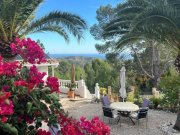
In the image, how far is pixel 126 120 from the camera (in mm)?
13875

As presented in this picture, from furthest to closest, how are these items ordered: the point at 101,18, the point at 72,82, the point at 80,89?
Answer: the point at 101,18
the point at 72,82
the point at 80,89

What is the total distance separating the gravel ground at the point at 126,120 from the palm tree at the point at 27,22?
13.8ft

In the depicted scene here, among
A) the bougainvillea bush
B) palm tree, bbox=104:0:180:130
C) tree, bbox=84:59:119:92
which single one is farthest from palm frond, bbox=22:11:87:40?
tree, bbox=84:59:119:92

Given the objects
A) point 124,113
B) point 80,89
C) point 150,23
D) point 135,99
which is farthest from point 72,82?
point 150,23

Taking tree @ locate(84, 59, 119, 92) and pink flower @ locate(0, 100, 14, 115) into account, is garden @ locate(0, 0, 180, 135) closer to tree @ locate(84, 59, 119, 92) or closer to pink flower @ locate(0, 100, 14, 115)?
pink flower @ locate(0, 100, 14, 115)

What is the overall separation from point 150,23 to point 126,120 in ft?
18.3

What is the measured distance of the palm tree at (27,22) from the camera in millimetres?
9933

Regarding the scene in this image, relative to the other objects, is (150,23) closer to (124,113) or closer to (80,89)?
(124,113)

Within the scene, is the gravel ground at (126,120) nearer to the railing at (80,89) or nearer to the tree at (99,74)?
the railing at (80,89)

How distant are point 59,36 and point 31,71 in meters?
9.44

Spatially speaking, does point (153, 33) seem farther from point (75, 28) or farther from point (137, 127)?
point (137, 127)

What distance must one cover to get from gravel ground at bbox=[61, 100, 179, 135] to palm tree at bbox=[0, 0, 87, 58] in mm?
4218

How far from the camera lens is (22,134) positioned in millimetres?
3047

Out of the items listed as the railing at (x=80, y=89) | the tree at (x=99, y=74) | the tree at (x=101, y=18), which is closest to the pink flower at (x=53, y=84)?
the railing at (x=80, y=89)
